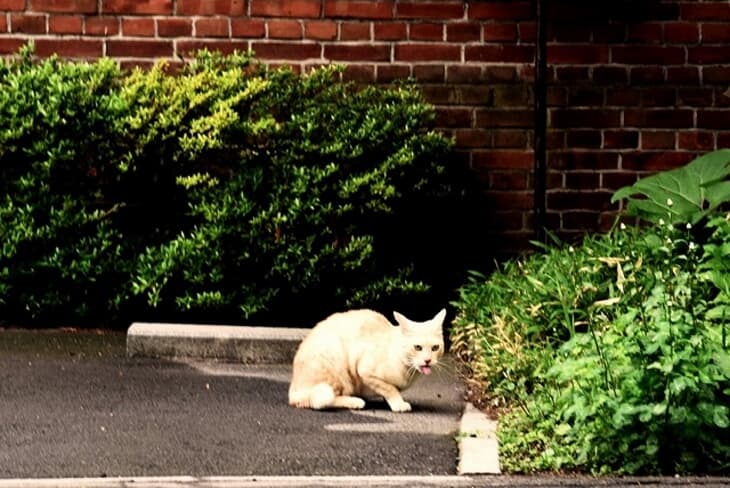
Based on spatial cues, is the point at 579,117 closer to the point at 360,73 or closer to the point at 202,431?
the point at 360,73

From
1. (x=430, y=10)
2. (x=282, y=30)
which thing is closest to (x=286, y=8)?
(x=282, y=30)

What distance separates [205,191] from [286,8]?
166cm

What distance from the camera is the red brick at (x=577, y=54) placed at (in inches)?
397

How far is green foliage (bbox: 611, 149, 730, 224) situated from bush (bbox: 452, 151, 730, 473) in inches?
0.6

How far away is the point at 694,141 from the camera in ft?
33.3

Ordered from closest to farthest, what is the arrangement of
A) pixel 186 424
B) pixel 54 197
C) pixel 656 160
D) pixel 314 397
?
1. pixel 186 424
2. pixel 314 397
3. pixel 54 197
4. pixel 656 160

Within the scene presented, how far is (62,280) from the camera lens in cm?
905

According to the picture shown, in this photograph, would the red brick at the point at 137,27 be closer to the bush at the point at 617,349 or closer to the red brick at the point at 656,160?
the bush at the point at 617,349

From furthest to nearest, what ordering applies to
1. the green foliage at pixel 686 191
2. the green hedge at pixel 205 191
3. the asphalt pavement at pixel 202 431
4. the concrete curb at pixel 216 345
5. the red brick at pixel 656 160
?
the red brick at pixel 656 160, the green hedge at pixel 205 191, the concrete curb at pixel 216 345, the green foliage at pixel 686 191, the asphalt pavement at pixel 202 431

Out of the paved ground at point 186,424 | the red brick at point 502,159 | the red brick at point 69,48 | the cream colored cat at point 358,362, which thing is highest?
the red brick at point 69,48

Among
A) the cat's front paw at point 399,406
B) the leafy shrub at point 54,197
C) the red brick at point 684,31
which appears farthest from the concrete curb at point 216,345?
the red brick at point 684,31

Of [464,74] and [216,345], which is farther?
[464,74]

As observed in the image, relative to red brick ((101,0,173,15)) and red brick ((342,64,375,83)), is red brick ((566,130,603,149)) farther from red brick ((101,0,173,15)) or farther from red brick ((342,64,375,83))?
red brick ((101,0,173,15))

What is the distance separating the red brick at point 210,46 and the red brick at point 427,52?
3.56 ft
